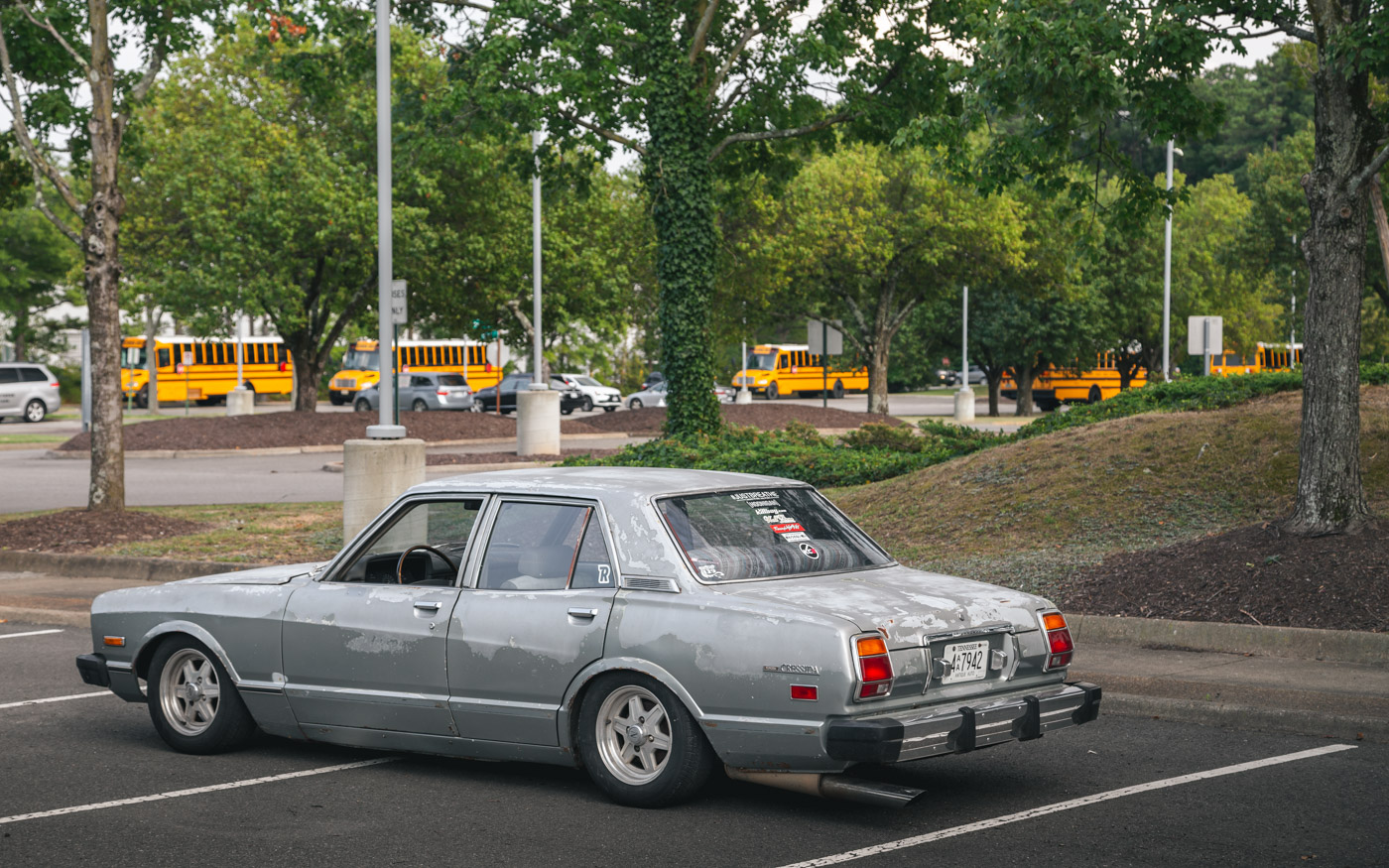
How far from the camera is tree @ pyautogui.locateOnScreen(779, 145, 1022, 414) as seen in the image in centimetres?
4269

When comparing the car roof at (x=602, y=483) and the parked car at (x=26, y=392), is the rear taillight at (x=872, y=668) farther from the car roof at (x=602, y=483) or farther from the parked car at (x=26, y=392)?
the parked car at (x=26, y=392)

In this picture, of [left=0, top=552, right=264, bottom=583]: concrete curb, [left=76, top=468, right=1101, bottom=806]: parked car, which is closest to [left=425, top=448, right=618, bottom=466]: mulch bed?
[left=0, top=552, right=264, bottom=583]: concrete curb

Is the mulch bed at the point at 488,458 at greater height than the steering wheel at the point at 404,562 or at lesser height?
lesser

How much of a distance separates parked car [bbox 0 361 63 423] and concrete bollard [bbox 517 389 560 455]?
1073 inches

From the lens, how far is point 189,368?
66625 millimetres

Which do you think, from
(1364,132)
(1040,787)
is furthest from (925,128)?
(1040,787)

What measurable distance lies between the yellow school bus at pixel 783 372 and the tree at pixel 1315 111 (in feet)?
201

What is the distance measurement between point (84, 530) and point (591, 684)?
1199 cm

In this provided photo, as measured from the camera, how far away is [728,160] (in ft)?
84.1

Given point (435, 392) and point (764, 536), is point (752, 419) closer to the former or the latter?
point (435, 392)

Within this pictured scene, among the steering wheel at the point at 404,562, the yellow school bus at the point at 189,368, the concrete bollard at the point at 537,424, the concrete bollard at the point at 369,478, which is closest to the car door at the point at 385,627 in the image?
the steering wheel at the point at 404,562

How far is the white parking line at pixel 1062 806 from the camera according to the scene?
5586mm

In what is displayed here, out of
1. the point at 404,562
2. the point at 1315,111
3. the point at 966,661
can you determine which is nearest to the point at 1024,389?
the point at 1315,111

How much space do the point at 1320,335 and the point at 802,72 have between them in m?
14.0
